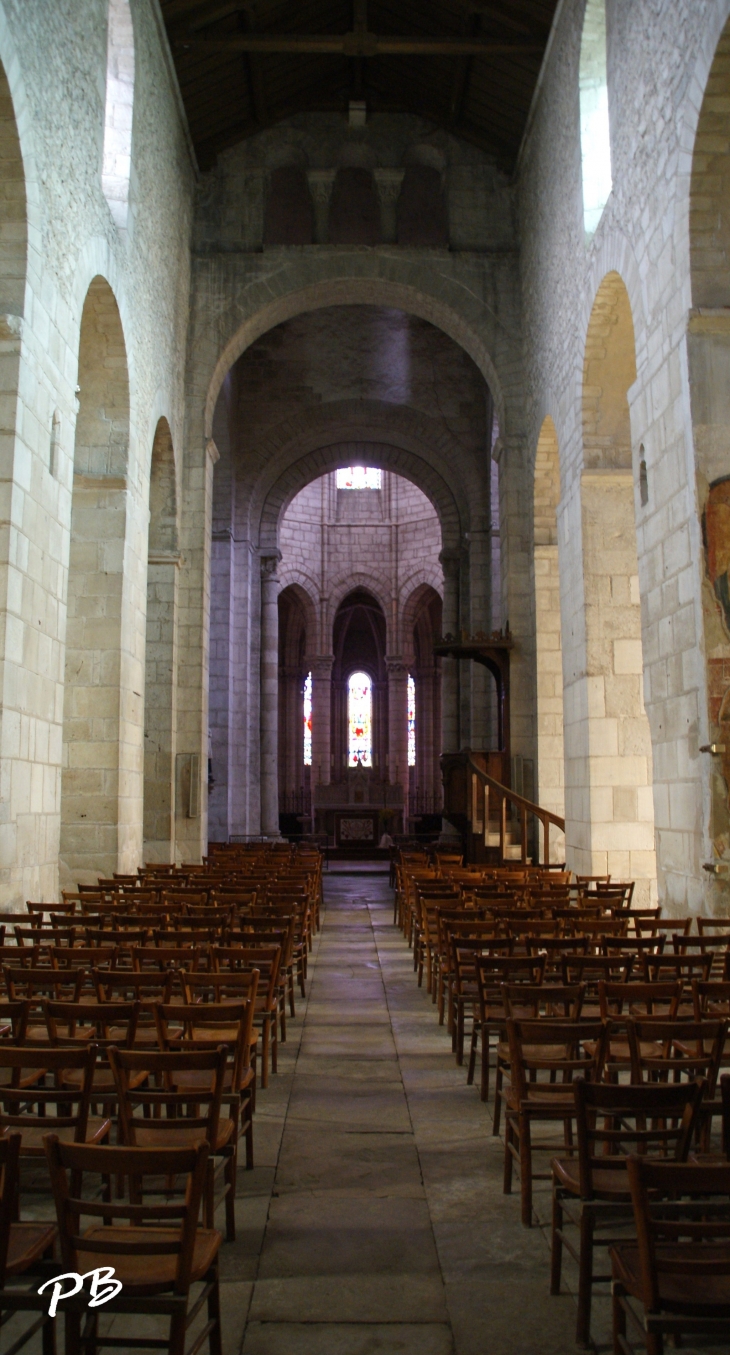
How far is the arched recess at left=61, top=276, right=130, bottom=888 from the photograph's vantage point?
39.0 feet

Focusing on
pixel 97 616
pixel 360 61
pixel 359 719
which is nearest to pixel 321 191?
pixel 360 61

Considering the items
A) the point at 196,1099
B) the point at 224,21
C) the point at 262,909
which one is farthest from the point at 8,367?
the point at 224,21

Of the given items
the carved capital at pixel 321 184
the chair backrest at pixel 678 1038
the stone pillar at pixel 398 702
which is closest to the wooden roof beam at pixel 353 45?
the carved capital at pixel 321 184

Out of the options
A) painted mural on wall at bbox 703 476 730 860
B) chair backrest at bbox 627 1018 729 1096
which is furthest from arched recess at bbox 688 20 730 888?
chair backrest at bbox 627 1018 729 1096

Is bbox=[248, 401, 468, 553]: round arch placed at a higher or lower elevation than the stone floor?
higher

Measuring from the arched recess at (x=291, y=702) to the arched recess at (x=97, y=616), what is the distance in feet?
75.4

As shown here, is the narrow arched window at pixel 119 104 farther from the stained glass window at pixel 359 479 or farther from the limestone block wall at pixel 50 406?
the stained glass window at pixel 359 479

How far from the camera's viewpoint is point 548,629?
1664 centimetres

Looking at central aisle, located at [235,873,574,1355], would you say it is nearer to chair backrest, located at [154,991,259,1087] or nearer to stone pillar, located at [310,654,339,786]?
chair backrest, located at [154,991,259,1087]

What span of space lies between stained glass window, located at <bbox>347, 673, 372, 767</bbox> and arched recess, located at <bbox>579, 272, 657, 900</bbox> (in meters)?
26.2

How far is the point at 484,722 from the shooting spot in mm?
21891

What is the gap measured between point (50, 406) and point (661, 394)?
17.6 feet

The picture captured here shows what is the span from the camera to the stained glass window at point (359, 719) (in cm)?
3922

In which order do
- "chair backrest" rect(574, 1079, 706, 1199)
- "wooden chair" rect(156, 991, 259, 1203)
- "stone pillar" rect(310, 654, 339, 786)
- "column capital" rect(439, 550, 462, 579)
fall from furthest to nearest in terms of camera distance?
1. "stone pillar" rect(310, 654, 339, 786)
2. "column capital" rect(439, 550, 462, 579)
3. "wooden chair" rect(156, 991, 259, 1203)
4. "chair backrest" rect(574, 1079, 706, 1199)
